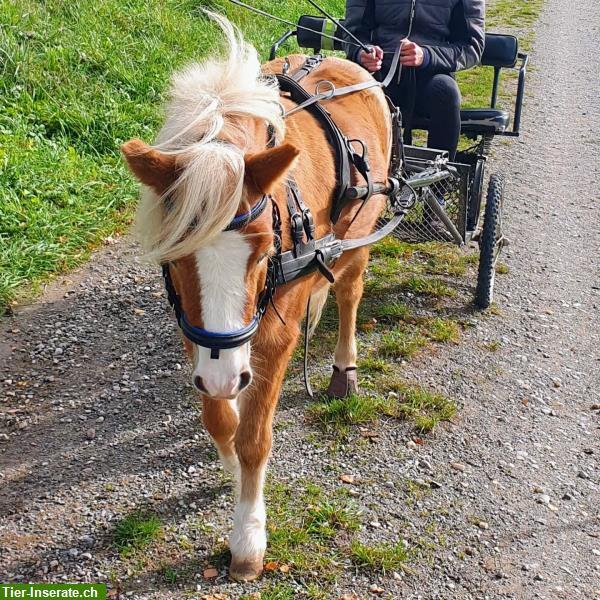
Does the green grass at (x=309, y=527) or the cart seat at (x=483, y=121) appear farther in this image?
the cart seat at (x=483, y=121)

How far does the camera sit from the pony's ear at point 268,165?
2215 millimetres

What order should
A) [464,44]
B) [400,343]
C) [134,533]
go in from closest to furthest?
[134,533] → [400,343] → [464,44]

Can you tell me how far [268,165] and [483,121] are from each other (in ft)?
10.3

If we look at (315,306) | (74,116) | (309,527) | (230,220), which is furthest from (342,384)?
(74,116)

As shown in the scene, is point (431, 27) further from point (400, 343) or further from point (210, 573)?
point (210, 573)

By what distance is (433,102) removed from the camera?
4.59 meters

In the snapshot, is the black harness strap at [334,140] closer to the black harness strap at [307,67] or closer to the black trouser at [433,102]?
the black harness strap at [307,67]

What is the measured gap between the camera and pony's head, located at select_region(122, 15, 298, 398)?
2145mm

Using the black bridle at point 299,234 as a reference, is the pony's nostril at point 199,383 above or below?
below

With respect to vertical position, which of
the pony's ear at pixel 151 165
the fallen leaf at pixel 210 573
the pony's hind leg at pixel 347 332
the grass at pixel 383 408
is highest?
the pony's ear at pixel 151 165

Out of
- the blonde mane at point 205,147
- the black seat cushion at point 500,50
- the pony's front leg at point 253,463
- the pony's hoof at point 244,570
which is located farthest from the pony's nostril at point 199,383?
the black seat cushion at point 500,50

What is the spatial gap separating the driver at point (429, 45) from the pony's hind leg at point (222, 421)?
104 inches

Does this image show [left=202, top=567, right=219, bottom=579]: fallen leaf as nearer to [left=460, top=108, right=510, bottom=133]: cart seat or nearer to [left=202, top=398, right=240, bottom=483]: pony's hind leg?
[left=202, top=398, right=240, bottom=483]: pony's hind leg

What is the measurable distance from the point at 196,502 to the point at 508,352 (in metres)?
2.47
